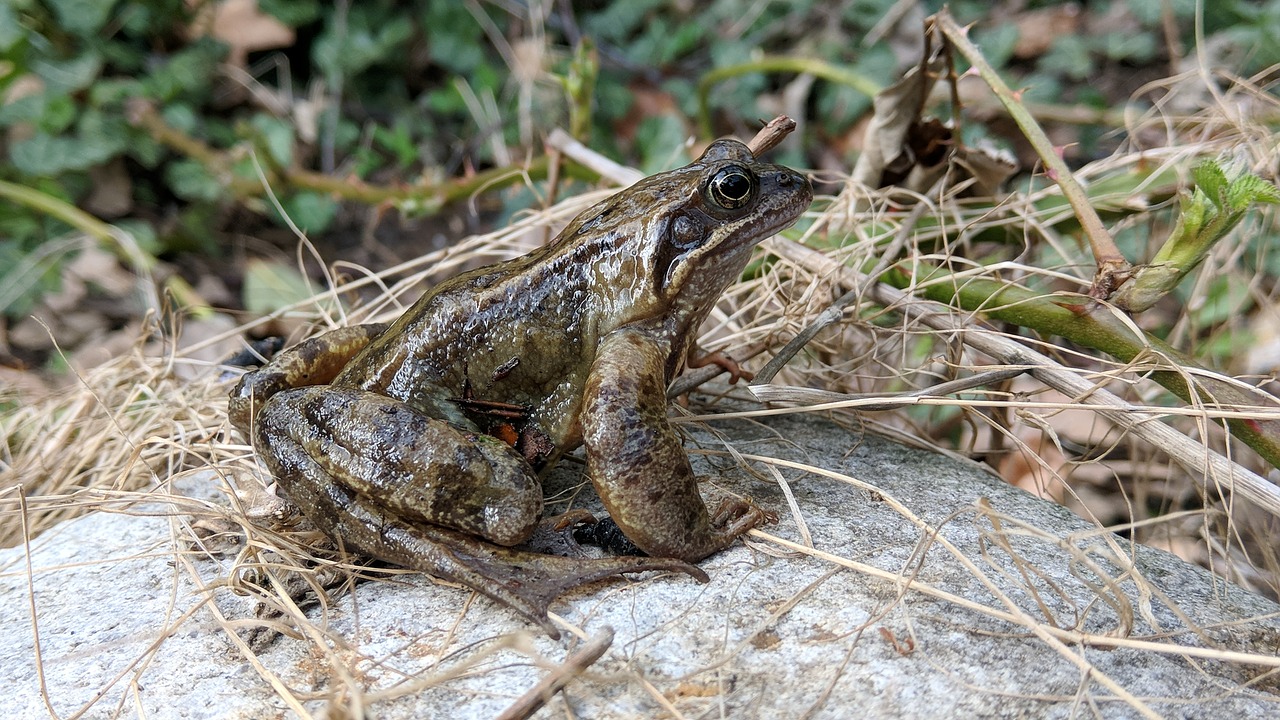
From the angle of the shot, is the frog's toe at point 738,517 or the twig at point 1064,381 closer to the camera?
the twig at point 1064,381

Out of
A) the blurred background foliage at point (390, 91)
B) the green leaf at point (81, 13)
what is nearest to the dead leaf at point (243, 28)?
the blurred background foliage at point (390, 91)

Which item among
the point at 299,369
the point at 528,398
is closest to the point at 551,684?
the point at 528,398

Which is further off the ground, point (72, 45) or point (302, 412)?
point (72, 45)

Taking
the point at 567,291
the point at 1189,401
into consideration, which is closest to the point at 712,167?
the point at 567,291

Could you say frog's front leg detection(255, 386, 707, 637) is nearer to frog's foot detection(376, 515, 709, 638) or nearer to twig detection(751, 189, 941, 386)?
frog's foot detection(376, 515, 709, 638)

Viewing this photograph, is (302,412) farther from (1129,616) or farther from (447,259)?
(1129,616)

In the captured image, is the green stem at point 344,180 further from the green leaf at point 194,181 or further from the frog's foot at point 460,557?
the frog's foot at point 460,557

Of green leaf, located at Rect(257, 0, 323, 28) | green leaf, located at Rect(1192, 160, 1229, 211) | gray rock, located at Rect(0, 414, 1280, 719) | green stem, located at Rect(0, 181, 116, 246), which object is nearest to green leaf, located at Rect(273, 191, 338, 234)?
green stem, located at Rect(0, 181, 116, 246)

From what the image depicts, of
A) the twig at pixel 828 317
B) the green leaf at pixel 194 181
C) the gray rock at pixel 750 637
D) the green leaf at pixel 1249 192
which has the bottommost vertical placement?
the gray rock at pixel 750 637
